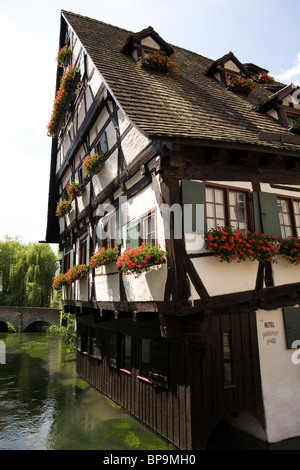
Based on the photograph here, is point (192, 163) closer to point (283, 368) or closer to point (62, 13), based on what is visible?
point (283, 368)

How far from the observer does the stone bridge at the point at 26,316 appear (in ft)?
94.8

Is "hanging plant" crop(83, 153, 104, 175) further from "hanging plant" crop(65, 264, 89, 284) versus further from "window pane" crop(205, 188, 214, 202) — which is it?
"window pane" crop(205, 188, 214, 202)

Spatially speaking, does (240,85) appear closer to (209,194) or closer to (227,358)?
(209,194)

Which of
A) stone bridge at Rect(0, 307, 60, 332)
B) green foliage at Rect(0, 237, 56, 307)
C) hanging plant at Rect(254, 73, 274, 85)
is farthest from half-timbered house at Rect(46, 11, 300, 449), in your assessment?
green foliage at Rect(0, 237, 56, 307)

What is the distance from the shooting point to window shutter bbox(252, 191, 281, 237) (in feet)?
22.0

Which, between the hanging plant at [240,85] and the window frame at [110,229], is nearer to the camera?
the window frame at [110,229]

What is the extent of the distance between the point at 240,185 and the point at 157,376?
447 cm

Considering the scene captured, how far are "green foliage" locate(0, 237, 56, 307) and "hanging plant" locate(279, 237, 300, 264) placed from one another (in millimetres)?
25672

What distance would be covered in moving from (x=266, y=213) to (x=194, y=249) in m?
2.04

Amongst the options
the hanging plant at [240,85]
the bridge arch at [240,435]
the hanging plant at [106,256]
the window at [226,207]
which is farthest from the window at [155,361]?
the hanging plant at [240,85]

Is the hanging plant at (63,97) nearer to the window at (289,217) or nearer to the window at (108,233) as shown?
the window at (108,233)

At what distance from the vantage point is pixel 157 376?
23.4ft

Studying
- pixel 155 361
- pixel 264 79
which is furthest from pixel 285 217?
pixel 264 79

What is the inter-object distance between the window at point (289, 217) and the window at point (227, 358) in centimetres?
253
